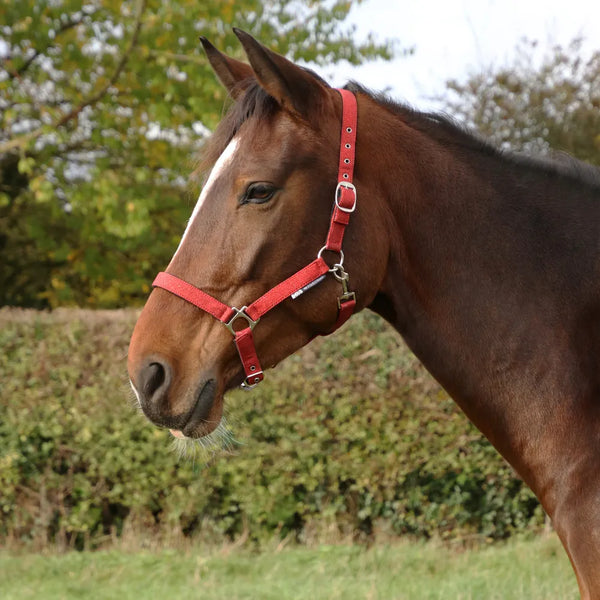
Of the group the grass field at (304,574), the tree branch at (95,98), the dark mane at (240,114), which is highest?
the tree branch at (95,98)

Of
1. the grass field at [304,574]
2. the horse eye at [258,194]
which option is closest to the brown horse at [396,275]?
the horse eye at [258,194]

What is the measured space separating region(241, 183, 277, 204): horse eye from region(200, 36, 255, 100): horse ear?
0.44 metres

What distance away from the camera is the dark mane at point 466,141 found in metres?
2.28

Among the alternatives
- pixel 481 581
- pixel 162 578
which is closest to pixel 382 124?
pixel 481 581

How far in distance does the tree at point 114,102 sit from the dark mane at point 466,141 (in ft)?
19.9

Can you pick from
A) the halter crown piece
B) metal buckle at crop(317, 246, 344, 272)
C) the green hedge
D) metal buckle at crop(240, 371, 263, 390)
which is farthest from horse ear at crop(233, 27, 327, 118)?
the green hedge

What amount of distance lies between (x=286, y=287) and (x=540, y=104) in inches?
406

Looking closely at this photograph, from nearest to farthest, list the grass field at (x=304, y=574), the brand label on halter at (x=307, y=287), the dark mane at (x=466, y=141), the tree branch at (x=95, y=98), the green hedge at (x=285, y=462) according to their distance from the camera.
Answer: the brand label on halter at (x=307, y=287) → the dark mane at (x=466, y=141) → the grass field at (x=304, y=574) → the green hedge at (x=285, y=462) → the tree branch at (x=95, y=98)

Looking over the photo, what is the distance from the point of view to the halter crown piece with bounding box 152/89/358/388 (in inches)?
79.7

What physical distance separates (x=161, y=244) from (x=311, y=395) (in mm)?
6061

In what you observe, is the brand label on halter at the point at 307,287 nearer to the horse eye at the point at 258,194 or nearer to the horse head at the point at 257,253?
the horse head at the point at 257,253

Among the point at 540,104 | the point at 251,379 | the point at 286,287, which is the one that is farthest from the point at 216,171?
the point at 540,104

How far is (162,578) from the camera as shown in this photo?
4828mm

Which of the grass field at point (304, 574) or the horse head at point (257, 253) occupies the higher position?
the horse head at point (257, 253)
